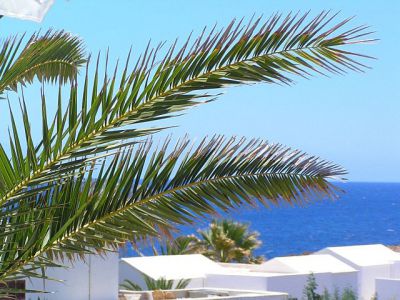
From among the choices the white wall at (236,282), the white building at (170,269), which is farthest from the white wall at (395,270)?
the white wall at (236,282)

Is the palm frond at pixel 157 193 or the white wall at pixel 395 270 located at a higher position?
the palm frond at pixel 157 193

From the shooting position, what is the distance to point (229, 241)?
33781 millimetres

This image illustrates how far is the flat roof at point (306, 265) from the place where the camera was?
23875 millimetres

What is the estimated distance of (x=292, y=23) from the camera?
4.37m

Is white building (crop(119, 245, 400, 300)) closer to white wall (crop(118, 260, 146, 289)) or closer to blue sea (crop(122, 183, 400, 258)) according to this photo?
white wall (crop(118, 260, 146, 289))

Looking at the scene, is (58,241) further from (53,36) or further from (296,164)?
(53,36)

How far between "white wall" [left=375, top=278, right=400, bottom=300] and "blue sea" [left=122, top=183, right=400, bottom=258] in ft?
218

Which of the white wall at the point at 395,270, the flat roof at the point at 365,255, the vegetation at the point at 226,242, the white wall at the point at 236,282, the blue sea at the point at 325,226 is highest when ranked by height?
the blue sea at the point at 325,226

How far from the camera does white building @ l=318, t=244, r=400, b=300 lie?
2366 cm

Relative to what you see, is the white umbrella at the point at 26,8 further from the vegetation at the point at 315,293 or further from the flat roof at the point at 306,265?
the flat roof at the point at 306,265

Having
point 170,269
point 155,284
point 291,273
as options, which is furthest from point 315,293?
point 155,284

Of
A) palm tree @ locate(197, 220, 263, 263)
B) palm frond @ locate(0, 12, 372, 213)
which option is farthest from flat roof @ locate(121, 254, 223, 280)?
palm frond @ locate(0, 12, 372, 213)

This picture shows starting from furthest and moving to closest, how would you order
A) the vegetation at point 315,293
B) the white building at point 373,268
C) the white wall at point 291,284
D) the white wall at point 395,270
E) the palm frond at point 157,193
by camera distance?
the white wall at point 395,270 < the white building at point 373,268 < the white wall at point 291,284 < the vegetation at point 315,293 < the palm frond at point 157,193

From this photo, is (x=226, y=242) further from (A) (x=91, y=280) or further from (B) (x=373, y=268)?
(A) (x=91, y=280)
